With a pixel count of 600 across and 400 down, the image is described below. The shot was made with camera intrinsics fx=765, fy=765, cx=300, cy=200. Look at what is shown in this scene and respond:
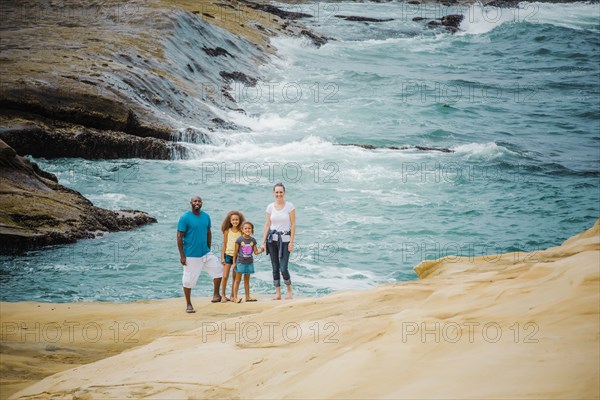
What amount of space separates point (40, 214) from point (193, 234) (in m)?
5.39

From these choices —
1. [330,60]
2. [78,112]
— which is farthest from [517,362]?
[330,60]

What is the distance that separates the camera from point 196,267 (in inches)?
378

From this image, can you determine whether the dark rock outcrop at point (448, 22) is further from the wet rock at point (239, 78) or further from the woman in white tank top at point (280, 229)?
the woman in white tank top at point (280, 229)

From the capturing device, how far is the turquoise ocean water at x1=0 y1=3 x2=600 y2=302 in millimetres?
13500

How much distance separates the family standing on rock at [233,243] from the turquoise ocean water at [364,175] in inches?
92.2

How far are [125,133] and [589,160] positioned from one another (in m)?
13.9

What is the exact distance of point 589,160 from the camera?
2356cm

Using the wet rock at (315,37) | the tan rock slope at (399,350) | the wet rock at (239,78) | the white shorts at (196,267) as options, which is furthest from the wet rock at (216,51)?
the tan rock slope at (399,350)

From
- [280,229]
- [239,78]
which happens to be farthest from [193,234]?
[239,78]

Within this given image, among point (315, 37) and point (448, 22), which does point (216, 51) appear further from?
point (448, 22)

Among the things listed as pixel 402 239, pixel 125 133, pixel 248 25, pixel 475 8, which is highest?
pixel 475 8

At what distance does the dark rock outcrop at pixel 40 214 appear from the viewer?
522 inches

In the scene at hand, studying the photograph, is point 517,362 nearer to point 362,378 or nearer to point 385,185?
point 362,378

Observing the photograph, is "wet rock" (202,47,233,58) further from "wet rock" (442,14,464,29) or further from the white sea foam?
"wet rock" (442,14,464,29)
